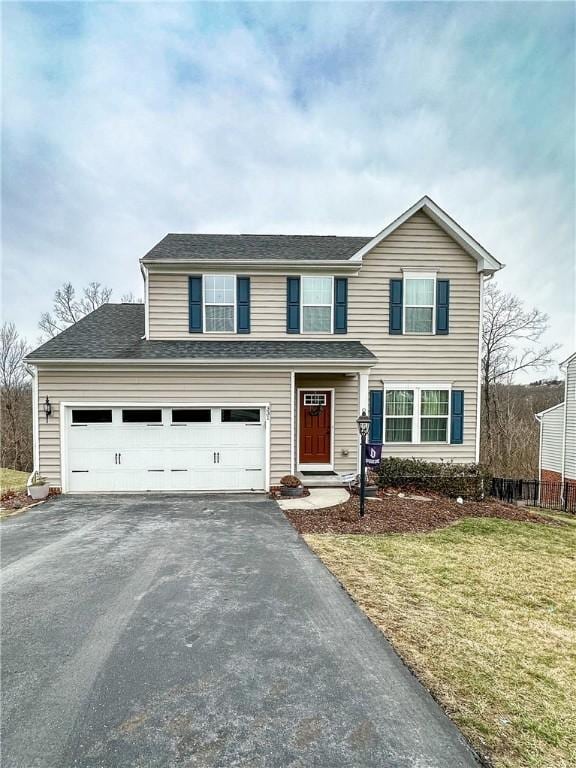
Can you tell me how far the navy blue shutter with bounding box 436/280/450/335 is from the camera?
38.5ft

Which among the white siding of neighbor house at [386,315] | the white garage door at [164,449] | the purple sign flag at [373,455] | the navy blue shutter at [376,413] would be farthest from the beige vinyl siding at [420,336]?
the white garage door at [164,449]

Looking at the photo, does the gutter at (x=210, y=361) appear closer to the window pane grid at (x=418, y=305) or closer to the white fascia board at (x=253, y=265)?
the window pane grid at (x=418, y=305)

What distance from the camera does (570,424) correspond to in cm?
1680

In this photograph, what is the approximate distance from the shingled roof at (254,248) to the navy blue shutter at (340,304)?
0.70 meters

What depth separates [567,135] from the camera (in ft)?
50.2

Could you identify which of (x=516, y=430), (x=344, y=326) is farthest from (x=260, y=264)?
(x=516, y=430)

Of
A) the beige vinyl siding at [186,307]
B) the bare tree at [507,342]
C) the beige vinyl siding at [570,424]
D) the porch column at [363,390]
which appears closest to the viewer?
the porch column at [363,390]

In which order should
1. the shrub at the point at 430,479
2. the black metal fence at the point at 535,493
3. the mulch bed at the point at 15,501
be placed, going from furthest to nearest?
the black metal fence at the point at 535,493
the shrub at the point at 430,479
the mulch bed at the point at 15,501

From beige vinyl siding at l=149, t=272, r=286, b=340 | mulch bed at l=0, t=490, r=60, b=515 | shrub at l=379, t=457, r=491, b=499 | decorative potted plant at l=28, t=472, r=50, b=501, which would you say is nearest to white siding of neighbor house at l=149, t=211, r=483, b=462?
beige vinyl siding at l=149, t=272, r=286, b=340

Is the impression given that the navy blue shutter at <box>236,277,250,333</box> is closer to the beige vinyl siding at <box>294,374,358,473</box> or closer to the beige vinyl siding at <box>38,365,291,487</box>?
the beige vinyl siding at <box>38,365,291,487</box>

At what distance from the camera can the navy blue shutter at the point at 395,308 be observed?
11.7 meters

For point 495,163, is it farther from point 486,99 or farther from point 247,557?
point 247,557

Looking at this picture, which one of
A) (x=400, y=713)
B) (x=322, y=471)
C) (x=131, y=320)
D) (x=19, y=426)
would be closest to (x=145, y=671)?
(x=400, y=713)

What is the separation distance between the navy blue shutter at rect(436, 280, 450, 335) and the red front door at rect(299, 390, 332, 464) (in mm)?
4021
